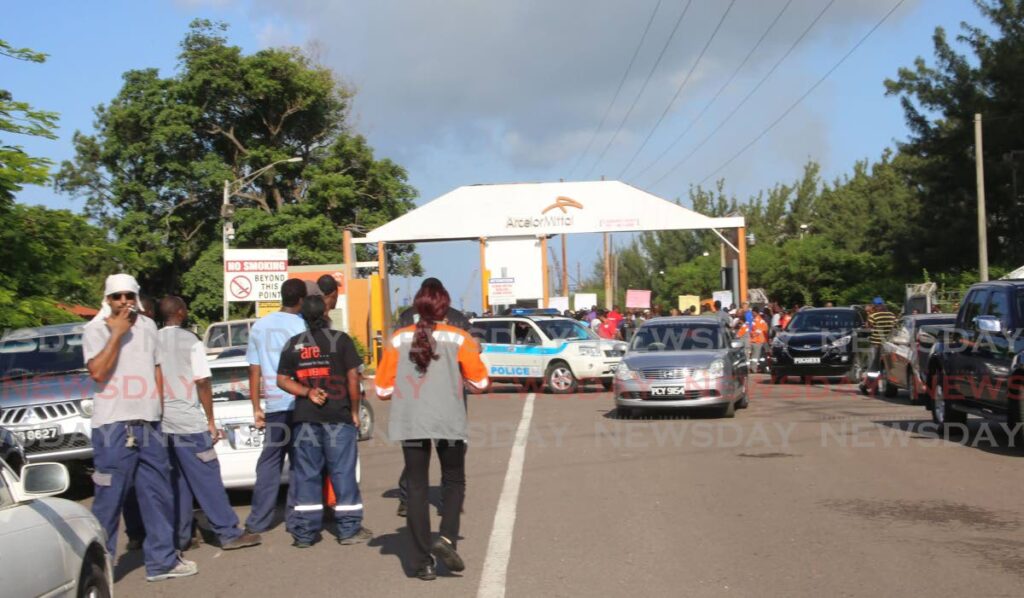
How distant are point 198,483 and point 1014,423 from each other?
359 inches

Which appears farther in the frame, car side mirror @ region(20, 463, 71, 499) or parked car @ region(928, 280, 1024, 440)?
parked car @ region(928, 280, 1024, 440)

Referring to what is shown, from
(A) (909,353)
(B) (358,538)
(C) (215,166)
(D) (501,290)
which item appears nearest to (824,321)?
(A) (909,353)

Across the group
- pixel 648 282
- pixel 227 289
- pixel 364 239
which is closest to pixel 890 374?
pixel 227 289

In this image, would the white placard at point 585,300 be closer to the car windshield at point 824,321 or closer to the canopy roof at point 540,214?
the canopy roof at point 540,214

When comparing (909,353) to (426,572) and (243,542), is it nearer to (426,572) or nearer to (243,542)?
(243,542)

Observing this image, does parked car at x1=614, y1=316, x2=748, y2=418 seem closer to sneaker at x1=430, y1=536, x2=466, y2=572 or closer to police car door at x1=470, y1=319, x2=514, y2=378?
police car door at x1=470, y1=319, x2=514, y2=378

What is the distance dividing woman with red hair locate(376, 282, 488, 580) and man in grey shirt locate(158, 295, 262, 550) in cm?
172

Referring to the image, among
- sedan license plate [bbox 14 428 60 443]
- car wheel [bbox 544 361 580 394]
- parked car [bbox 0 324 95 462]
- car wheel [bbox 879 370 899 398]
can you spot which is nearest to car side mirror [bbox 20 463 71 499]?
parked car [bbox 0 324 95 462]

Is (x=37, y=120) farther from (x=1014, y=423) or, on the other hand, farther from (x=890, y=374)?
(x=890, y=374)

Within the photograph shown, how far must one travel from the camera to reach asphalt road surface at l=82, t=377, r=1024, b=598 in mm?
7137

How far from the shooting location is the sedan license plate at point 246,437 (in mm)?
10586

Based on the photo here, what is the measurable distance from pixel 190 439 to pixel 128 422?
1.02 metres

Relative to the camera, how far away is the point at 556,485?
1118 cm

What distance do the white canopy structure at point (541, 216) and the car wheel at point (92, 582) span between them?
3518 centimetres
